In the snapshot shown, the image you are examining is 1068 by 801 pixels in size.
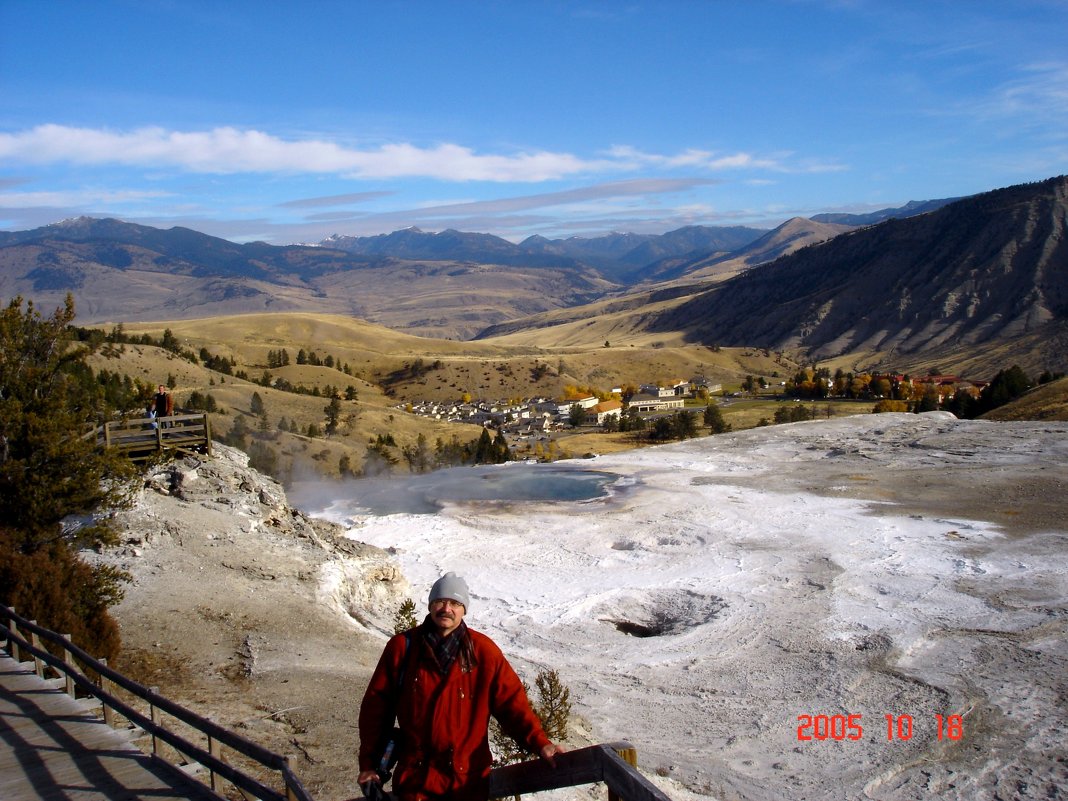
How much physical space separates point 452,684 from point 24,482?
11.8 meters

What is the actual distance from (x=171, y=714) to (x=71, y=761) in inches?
37.0

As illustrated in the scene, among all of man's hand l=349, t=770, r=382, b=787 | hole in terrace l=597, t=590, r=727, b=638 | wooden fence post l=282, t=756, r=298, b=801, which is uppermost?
man's hand l=349, t=770, r=382, b=787

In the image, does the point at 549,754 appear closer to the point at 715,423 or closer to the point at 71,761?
the point at 71,761

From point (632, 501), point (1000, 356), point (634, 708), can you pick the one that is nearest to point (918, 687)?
point (634, 708)

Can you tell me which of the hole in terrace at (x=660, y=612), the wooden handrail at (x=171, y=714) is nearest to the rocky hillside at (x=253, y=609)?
the wooden handrail at (x=171, y=714)

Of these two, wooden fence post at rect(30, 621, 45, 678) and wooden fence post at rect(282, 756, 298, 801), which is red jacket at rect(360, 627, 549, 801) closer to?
wooden fence post at rect(282, 756, 298, 801)

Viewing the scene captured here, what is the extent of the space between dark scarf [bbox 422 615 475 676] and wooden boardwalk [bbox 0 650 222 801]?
329 centimetres

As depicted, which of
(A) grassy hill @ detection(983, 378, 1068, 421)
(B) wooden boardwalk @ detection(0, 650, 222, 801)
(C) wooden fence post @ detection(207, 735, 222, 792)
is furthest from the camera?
(A) grassy hill @ detection(983, 378, 1068, 421)

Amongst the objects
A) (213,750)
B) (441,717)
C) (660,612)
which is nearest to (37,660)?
(213,750)

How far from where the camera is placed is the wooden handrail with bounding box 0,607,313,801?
18.5 feet

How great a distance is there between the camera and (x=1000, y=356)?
11981 centimetres

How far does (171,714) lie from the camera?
26.3ft

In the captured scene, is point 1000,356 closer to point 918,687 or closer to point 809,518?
point 809,518
